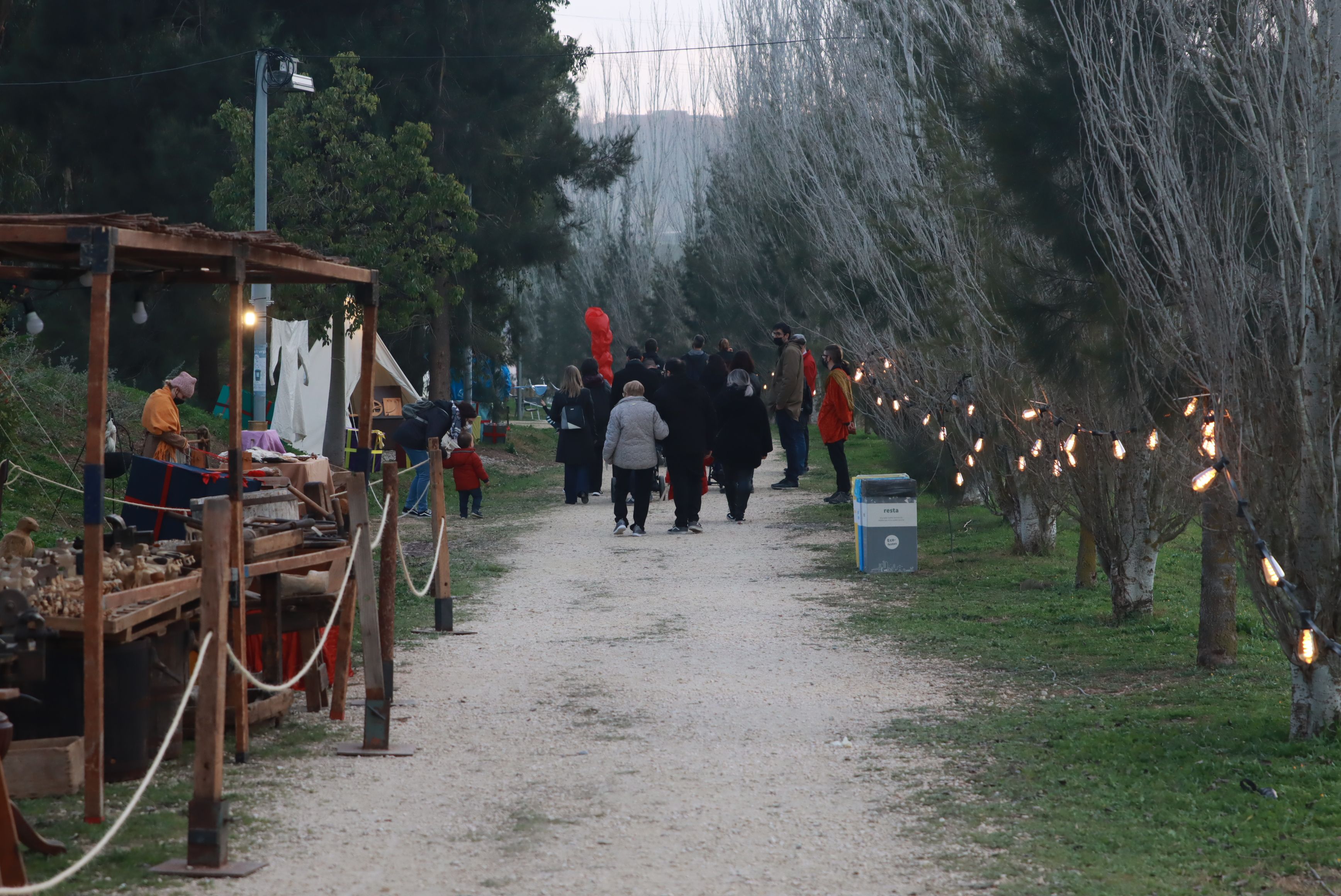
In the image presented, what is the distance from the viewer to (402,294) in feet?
71.1

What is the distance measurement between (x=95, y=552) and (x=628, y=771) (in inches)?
94.7

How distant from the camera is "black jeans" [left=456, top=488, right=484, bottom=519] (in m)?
17.6

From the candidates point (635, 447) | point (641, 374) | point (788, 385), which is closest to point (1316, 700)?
point (635, 447)

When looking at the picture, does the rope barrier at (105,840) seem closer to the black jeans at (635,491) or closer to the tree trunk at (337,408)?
the black jeans at (635,491)

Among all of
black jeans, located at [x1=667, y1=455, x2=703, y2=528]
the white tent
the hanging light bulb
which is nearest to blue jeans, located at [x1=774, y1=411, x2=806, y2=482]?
black jeans, located at [x1=667, y1=455, x2=703, y2=528]

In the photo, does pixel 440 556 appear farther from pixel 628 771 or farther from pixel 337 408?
pixel 337 408

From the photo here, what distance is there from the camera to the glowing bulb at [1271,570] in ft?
19.9

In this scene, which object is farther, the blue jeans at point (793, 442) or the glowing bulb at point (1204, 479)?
the blue jeans at point (793, 442)

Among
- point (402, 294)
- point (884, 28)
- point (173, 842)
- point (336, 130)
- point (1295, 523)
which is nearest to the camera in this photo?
point (173, 842)

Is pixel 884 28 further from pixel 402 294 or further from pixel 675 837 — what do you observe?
pixel 675 837

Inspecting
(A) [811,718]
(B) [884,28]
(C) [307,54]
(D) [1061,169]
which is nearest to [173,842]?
(A) [811,718]

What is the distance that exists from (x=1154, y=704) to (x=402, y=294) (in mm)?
16132

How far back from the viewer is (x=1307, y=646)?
5973mm

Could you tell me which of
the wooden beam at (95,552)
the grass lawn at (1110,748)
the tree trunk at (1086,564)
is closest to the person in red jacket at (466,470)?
the grass lawn at (1110,748)
